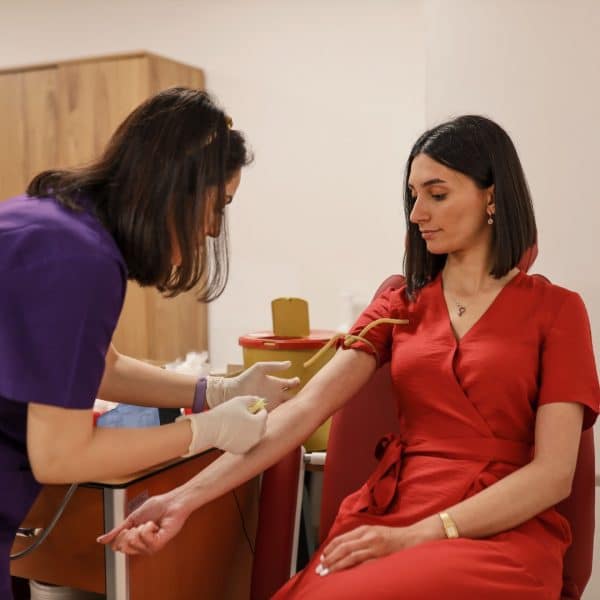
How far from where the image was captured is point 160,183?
102 centimetres

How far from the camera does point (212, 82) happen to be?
10.7 feet

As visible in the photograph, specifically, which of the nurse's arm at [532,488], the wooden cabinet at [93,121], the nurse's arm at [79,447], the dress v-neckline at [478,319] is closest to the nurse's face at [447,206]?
the dress v-neckline at [478,319]

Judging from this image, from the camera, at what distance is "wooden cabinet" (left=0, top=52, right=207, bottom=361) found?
2959 mm

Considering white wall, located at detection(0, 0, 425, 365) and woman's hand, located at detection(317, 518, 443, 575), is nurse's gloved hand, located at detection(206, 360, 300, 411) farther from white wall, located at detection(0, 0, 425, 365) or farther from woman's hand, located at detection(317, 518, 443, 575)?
white wall, located at detection(0, 0, 425, 365)

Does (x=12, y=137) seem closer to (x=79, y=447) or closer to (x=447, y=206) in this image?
(x=447, y=206)

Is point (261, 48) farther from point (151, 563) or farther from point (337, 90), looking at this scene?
point (151, 563)

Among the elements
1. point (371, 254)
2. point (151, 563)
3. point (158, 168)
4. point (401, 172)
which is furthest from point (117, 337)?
point (158, 168)

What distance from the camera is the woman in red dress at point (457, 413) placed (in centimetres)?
116

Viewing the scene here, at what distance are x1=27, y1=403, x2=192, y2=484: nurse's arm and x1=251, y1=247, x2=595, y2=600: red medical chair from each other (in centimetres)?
55

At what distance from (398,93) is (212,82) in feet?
2.82

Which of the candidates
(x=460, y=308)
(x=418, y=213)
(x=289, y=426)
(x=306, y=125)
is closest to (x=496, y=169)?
(x=418, y=213)

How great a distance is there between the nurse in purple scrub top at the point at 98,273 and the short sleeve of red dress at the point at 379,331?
340mm

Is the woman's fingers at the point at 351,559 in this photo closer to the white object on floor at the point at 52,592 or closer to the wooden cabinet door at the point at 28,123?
the white object on floor at the point at 52,592

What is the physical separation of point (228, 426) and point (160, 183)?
1.33 feet
